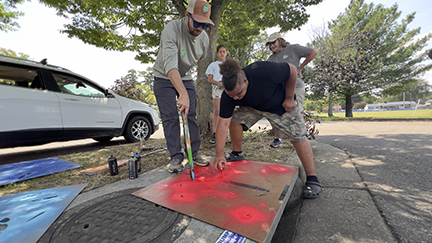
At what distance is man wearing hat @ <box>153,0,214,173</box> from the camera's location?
6.73 ft

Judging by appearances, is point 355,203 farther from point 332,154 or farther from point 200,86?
point 200,86

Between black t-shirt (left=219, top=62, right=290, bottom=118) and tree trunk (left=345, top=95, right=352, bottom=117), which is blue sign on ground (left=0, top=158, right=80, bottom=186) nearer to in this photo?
black t-shirt (left=219, top=62, right=290, bottom=118)

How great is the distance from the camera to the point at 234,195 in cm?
154

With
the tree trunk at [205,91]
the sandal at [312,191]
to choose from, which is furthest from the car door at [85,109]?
the sandal at [312,191]

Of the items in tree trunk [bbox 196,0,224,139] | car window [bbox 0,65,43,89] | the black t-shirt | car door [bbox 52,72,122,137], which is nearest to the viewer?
the black t-shirt

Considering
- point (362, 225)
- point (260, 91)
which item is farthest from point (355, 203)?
point (260, 91)

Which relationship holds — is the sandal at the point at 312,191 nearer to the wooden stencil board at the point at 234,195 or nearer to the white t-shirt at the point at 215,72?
the wooden stencil board at the point at 234,195

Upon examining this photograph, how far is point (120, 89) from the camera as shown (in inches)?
719

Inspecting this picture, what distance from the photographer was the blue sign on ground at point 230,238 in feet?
3.47

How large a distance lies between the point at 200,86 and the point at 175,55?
7.77 feet

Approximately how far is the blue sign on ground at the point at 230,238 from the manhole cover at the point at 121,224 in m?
0.27

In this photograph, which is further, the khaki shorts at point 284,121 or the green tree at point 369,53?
the green tree at point 369,53

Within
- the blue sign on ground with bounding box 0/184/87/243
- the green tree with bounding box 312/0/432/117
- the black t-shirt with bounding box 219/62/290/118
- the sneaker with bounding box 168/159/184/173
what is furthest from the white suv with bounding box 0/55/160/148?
the green tree with bounding box 312/0/432/117

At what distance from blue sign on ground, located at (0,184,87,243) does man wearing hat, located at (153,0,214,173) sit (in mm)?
1024
